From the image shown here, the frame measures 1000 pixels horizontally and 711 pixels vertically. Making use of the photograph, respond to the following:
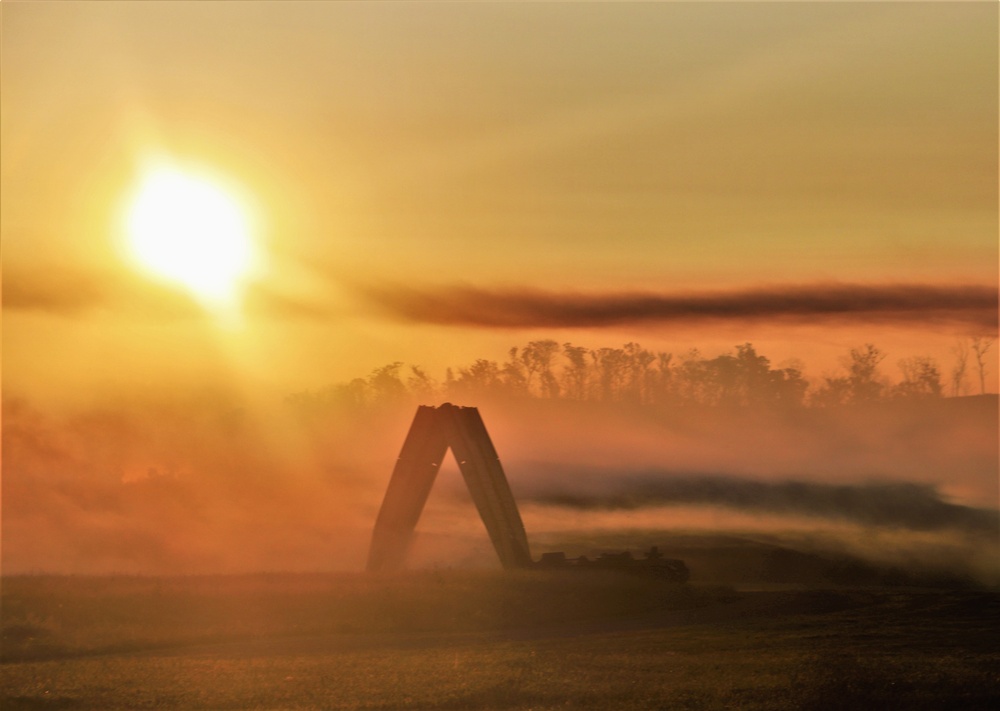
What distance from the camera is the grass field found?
91.4ft

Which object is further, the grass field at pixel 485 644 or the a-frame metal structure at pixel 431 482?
the a-frame metal structure at pixel 431 482

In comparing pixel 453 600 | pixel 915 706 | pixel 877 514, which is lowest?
pixel 915 706

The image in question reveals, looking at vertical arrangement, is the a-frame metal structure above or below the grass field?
above

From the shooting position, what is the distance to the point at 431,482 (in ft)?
157

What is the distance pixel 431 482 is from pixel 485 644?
579 inches

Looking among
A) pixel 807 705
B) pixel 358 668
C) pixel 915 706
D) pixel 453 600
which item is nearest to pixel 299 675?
pixel 358 668

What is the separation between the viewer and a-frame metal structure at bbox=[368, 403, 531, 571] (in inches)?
1810

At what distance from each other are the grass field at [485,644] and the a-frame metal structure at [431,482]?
4.39m

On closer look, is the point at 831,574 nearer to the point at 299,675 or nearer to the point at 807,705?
the point at 807,705

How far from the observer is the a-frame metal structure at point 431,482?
4597cm

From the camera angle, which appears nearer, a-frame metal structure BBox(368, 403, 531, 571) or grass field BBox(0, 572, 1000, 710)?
grass field BBox(0, 572, 1000, 710)

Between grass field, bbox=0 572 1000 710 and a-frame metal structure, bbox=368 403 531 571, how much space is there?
439 centimetres

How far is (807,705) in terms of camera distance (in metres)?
27.2

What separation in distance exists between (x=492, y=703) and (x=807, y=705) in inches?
290
